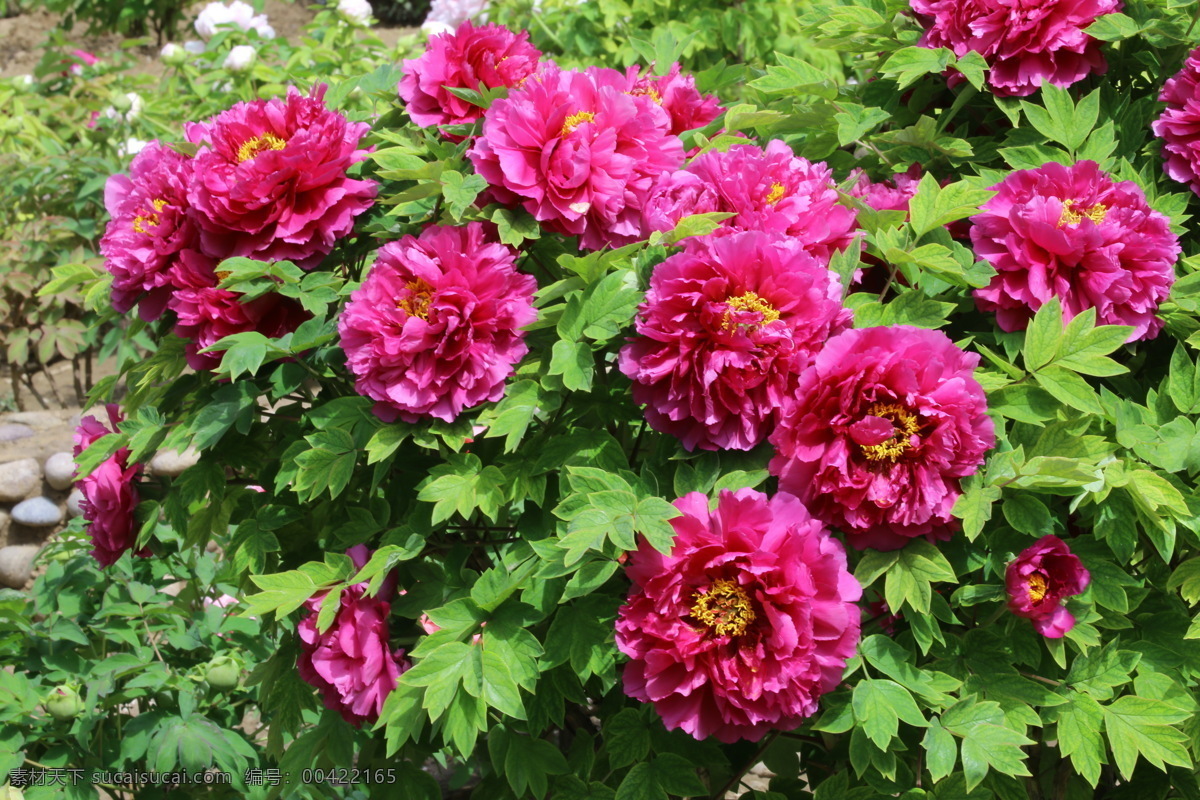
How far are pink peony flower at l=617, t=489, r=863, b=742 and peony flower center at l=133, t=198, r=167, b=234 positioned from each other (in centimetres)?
97

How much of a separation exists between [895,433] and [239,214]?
0.98m

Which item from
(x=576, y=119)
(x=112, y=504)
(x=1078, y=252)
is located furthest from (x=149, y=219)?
(x=1078, y=252)

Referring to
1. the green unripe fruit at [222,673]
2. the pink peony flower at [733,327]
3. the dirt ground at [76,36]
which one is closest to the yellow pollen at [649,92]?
the pink peony flower at [733,327]

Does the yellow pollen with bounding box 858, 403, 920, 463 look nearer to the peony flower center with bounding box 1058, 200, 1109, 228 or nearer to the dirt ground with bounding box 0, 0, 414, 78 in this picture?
the peony flower center with bounding box 1058, 200, 1109, 228

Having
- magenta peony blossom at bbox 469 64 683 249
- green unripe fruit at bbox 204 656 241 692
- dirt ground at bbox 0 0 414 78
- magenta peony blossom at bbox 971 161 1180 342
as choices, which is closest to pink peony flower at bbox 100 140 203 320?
magenta peony blossom at bbox 469 64 683 249

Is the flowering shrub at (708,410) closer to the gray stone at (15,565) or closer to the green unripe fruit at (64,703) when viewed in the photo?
the green unripe fruit at (64,703)

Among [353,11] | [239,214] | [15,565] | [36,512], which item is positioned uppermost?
[239,214]

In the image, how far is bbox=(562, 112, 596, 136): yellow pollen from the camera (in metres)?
1.60

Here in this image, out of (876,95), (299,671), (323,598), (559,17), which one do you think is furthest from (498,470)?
(559,17)

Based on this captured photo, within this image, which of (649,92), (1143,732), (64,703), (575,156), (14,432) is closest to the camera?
(1143,732)

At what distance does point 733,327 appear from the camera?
54.3 inches

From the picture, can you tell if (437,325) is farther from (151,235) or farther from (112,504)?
(112,504)

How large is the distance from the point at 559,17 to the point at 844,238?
9.48 feet

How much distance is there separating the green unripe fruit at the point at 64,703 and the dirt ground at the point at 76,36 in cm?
842
